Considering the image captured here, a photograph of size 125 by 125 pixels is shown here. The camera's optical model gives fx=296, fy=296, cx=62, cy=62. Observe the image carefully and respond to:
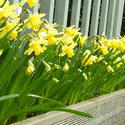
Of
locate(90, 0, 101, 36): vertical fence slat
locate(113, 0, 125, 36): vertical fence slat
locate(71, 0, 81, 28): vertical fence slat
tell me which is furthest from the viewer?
locate(113, 0, 125, 36): vertical fence slat

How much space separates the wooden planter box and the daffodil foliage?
0.05 meters

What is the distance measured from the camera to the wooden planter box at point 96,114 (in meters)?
1.11

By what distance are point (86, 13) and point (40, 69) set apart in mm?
2078

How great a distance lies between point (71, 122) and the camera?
1.33 meters

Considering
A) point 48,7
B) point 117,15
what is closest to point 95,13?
point 117,15

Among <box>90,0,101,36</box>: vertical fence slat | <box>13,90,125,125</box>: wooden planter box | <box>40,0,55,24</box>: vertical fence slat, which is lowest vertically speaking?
<box>13,90,125,125</box>: wooden planter box

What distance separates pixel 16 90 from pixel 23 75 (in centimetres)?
7

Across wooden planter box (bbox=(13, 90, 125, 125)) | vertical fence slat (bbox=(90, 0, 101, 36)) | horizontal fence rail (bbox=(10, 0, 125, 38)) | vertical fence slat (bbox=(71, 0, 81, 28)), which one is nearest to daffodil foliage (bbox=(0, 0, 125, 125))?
wooden planter box (bbox=(13, 90, 125, 125))

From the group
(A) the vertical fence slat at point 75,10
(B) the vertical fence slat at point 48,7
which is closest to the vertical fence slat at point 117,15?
(A) the vertical fence slat at point 75,10

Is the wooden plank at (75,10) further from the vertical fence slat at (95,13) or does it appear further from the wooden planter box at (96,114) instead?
the wooden planter box at (96,114)

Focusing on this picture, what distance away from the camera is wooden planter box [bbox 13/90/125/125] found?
3.65ft

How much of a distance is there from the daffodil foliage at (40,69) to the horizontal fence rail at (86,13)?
45cm

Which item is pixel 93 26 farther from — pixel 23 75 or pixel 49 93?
pixel 23 75

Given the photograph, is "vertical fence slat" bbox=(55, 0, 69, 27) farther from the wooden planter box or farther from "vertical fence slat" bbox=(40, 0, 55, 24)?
the wooden planter box
